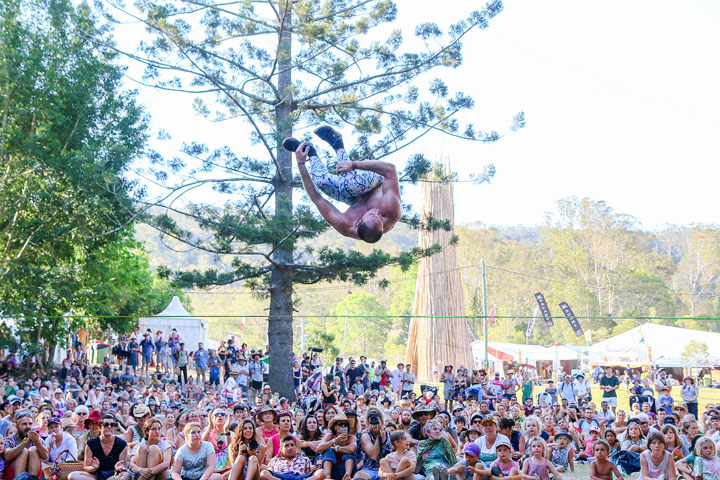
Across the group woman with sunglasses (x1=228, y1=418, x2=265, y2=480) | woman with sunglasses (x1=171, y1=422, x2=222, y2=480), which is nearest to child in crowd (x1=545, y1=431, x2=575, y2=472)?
woman with sunglasses (x1=228, y1=418, x2=265, y2=480)

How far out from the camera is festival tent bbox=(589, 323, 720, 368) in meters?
25.8

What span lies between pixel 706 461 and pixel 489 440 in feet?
6.21

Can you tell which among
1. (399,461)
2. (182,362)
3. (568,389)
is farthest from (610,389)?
(182,362)

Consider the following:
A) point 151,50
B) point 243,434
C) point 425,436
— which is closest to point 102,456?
point 243,434

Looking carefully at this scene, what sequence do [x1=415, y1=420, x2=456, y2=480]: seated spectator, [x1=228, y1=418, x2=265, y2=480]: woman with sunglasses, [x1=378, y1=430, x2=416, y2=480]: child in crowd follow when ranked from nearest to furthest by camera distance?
[x1=228, y1=418, x2=265, y2=480]: woman with sunglasses → [x1=378, y1=430, x2=416, y2=480]: child in crowd → [x1=415, y1=420, x2=456, y2=480]: seated spectator

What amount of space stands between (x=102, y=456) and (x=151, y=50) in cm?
1004

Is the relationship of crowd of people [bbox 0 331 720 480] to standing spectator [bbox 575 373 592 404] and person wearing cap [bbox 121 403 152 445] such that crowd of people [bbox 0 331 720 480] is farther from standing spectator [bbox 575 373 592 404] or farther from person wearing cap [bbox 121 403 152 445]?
standing spectator [bbox 575 373 592 404]

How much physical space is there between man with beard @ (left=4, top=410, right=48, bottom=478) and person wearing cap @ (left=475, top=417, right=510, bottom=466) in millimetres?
3955

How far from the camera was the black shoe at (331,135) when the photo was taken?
6.09 metres

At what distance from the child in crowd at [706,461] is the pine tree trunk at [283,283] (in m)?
9.59

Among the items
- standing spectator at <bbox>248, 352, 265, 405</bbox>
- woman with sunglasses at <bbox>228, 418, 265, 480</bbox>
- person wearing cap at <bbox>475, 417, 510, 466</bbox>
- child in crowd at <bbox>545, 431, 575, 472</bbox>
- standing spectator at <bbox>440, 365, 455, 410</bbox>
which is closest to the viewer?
woman with sunglasses at <bbox>228, 418, 265, 480</bbox>

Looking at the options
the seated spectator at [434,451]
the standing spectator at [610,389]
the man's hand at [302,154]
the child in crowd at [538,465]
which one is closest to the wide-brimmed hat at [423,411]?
the seated spectator at [434,451]

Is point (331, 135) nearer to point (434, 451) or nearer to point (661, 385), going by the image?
point (434, 451)

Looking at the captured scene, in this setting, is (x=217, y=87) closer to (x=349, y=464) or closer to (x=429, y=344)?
(x=349, y=464)
